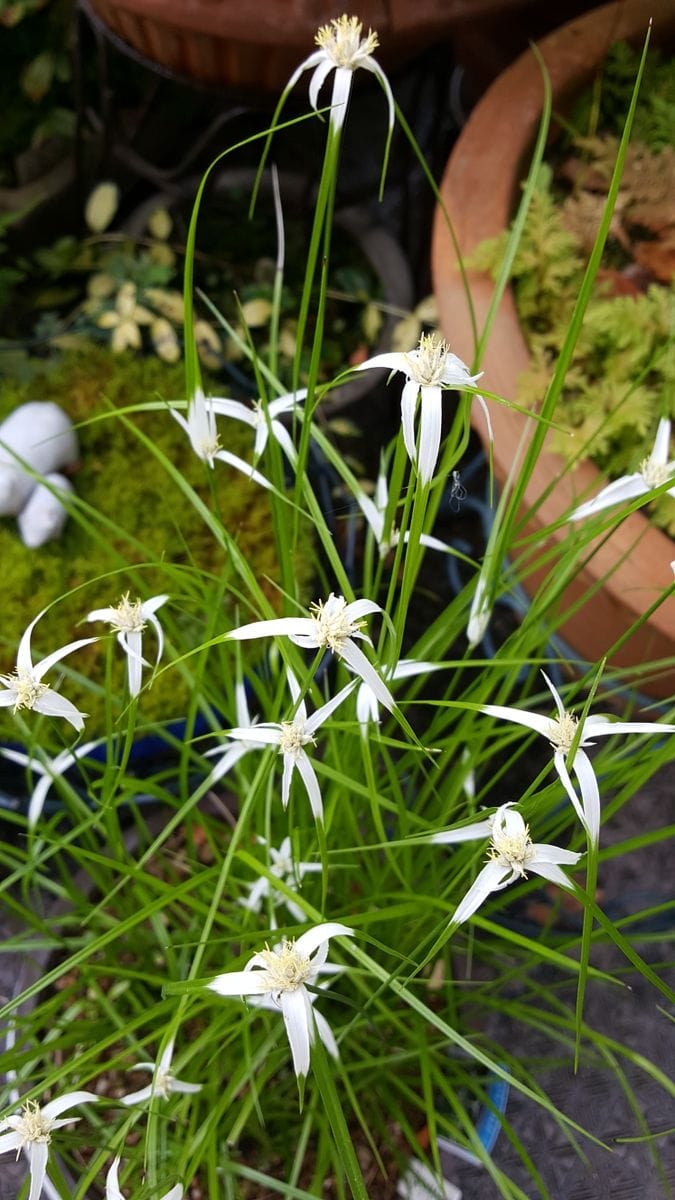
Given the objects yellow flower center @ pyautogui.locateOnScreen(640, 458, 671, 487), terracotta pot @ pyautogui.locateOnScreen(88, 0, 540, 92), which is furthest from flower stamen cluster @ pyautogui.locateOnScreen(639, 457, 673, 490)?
terracotta pot @ pyautogui.locateOnScreen(88, 0, 540, 92)

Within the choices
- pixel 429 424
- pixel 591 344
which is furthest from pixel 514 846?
pixel 591 344

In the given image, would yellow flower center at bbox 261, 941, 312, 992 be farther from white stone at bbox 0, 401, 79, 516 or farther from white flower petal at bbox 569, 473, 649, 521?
white stone at bbox 0, 401, 79, 516

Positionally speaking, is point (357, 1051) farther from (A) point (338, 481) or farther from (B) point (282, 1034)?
(A) point (338, 481)

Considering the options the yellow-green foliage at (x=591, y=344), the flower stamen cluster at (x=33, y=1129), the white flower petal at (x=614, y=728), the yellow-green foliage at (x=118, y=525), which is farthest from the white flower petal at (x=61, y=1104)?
the yellow-green foliage at (x=591, y=344)

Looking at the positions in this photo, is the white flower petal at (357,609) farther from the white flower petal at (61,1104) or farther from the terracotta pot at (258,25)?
the terracotta pot at (258,25)

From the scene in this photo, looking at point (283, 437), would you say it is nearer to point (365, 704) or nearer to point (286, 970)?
point (365, 704)

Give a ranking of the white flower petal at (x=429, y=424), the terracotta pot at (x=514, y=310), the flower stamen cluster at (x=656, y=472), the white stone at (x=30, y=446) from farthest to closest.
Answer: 1. the white stone at (x=30, y=446)
2. the terracotta pot at (x=514, y=310)
3. the flower stamen cluster at (x=656, y=472)
4. the white flower petal at (x=429, y=424)

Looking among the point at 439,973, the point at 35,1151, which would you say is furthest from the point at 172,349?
the point at 35,1151
